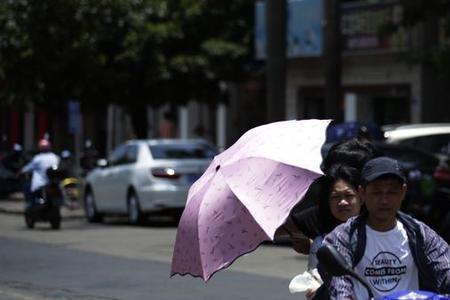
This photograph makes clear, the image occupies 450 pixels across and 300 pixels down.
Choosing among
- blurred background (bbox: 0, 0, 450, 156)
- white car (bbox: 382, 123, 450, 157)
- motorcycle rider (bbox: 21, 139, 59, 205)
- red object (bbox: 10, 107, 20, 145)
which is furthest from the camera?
red object (bbox: 10, 107, 20, 145)

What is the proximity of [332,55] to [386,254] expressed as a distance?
19.0 metres

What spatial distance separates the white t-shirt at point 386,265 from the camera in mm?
5086

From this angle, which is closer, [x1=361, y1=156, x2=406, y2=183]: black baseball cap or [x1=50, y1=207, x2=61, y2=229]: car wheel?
[x1=361, y1=156, x2=406, y2=183]: black baseball cap

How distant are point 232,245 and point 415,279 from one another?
37.7 inches

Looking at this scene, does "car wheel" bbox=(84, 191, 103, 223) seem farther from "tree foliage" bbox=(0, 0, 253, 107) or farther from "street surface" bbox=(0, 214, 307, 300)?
"tree foliage" bbox=(0, 0, 253, 107)

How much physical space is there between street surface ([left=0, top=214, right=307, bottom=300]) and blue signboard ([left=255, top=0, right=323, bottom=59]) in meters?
13.0

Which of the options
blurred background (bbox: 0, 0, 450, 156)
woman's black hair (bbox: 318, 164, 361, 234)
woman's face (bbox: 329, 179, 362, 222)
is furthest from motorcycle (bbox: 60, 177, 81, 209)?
woman's face (bbox: 329, 179, 362, 222)

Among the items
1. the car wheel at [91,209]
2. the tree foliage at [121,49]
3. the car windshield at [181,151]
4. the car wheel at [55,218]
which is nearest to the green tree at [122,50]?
the tree foliage at [121,49]

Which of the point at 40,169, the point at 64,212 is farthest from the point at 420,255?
the point at 64,212

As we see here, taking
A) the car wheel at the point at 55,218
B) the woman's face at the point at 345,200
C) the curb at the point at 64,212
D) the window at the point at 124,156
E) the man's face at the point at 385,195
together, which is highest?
the man's face at the point at 385,195

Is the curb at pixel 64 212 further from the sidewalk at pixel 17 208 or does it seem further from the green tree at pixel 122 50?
the green tree at pixel 122 50

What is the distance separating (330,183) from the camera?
6039mm

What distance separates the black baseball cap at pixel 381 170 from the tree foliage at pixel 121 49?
22.1 meters

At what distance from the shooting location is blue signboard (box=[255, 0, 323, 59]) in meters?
32.7
